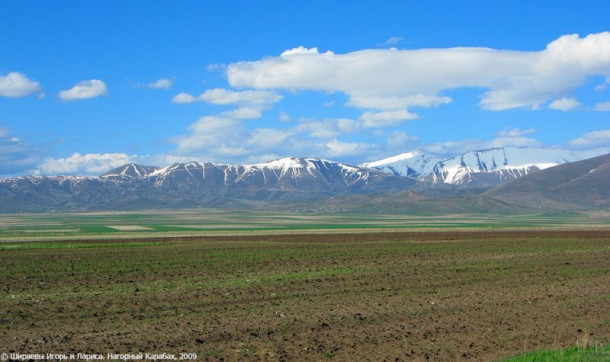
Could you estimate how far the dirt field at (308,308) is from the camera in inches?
654

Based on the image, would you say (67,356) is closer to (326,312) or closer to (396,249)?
(326,312)

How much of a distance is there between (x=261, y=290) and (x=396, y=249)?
86.5 feet

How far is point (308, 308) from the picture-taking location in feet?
72.1

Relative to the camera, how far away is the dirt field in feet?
54.5

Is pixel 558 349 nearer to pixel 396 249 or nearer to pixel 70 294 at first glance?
pixel 70 294

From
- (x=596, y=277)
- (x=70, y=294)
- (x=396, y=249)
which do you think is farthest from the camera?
(x=396, y=249)

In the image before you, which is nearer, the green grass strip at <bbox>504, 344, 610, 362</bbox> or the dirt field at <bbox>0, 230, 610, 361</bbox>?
the green grass strip at <bbox>504, 344, 610, 362</bbox>

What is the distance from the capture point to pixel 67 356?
15.1 meters

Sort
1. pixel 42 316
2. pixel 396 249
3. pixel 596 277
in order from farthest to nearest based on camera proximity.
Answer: pixel 396 249 → pixel 596 277 → pixel 42 316

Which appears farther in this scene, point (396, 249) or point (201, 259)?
point (396, 249)

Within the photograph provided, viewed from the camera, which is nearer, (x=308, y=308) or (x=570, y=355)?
(x=570, y=355)

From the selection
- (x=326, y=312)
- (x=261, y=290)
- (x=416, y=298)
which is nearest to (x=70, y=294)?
(x=261, y=290)

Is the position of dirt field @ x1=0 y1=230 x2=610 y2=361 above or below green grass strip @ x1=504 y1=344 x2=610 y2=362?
below

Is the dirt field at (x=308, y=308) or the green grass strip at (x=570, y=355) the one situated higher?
the green grass strip at (x=570, y=355)
